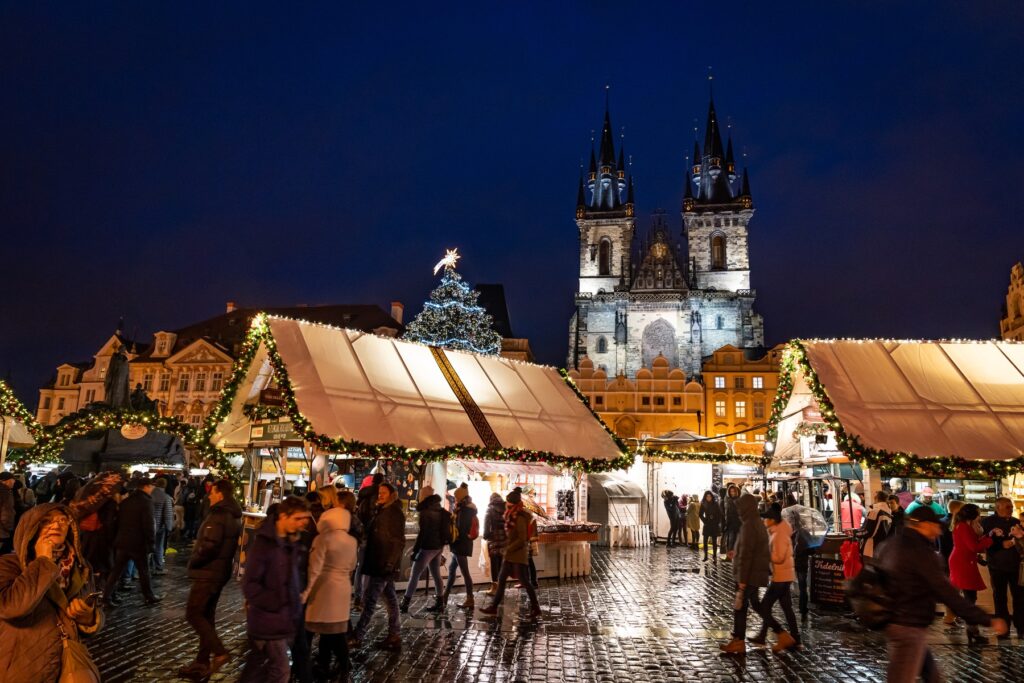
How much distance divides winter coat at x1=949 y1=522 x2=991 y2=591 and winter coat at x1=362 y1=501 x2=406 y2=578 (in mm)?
6484

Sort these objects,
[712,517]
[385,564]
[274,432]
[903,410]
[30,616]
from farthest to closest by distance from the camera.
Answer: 1. [712,517]
2. [274,432]
3. [903,410]
4. [385,564]
5. [30,616]

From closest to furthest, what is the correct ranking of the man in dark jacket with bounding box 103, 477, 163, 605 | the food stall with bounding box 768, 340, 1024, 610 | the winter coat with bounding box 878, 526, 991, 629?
the winter coat with bounding box 878, 526, 991, 629
the man in dark jacket with bounding box 103, 477, 163, 605
the food stall with bounding box 768, 340, 1024, 610

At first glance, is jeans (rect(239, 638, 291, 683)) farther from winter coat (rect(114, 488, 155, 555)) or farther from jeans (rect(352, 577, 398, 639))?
winter coat (rect(114, 488, 155, 555))

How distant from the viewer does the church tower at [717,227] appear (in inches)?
2281

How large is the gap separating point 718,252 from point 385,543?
56586 millimetres

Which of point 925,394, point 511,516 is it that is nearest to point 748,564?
point 511,516

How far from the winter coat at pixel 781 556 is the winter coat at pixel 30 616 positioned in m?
6.12

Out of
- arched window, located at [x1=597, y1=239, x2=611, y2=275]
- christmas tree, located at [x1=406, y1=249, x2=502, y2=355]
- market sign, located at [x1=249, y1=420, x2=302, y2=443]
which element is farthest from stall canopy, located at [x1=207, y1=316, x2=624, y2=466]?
arched window, located at [x1=597, y1=239, x2=611, y2=275]

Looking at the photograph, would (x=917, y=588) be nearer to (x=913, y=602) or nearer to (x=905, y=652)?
(x=913, y=602)

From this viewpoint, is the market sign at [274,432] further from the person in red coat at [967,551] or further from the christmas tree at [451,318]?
the christmas tree at [451,318]

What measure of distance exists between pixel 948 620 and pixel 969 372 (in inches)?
198

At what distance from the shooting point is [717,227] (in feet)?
195

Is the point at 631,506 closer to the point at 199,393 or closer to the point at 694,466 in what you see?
the point at 694,466

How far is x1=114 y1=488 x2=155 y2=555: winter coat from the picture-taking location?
835cm
